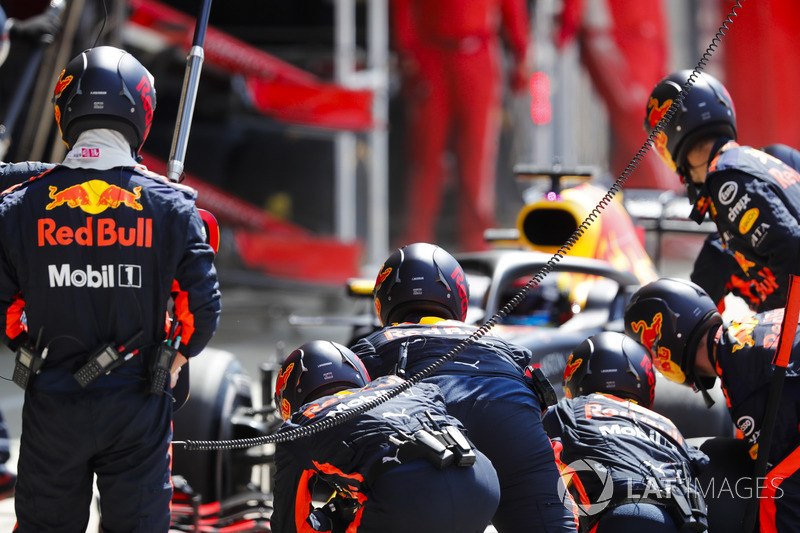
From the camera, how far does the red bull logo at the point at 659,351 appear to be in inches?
126

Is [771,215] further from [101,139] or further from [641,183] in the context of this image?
[641,183]

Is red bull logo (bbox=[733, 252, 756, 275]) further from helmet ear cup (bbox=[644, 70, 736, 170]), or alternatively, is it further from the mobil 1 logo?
the mobil 1 logo

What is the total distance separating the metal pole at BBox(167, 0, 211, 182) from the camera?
3.33 m

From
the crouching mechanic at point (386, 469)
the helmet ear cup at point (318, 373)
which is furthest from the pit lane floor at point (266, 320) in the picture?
the crouching mechanic at point (386, 469)

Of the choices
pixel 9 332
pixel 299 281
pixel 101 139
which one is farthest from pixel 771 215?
pixel 299 281

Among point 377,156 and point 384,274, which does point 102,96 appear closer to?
point 384,274

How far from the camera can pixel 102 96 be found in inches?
118

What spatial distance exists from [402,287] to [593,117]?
10.7 m

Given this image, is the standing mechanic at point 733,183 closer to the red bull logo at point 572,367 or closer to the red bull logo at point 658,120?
the red bull logo at point 658,120

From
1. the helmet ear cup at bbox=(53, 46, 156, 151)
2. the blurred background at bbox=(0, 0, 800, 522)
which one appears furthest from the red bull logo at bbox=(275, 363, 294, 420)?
the blurred background at bbox=(0, 0, 800, 522)

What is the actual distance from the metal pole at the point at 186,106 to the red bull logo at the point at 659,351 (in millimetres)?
1650

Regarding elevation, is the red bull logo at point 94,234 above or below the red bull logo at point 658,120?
below

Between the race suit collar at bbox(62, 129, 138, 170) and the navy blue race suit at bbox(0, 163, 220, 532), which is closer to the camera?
the navy blue race suit at bbox(0, 163, 220, 532)

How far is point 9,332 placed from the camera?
2977mm
